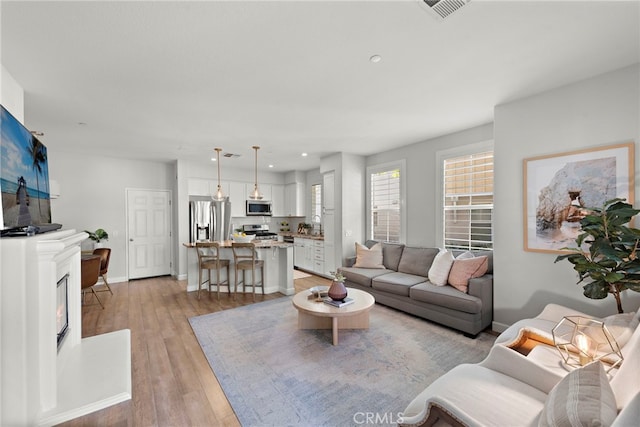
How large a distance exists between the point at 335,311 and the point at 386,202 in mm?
2953

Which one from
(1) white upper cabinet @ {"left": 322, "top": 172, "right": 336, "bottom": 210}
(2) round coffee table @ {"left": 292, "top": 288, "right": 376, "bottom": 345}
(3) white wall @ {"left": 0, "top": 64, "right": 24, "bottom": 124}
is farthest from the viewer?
(1) white upper cabinet @ {"left": 322, "top": 172, "right": 336, "bottom": 210}

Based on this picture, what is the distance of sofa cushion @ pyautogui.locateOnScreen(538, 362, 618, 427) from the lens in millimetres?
Answer: 929

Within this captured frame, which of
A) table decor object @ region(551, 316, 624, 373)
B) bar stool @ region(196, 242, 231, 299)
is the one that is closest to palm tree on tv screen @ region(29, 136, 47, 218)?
bar stool @ region(196, 242, 231, 299)

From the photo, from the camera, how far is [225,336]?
318cm

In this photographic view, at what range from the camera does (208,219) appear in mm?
6227

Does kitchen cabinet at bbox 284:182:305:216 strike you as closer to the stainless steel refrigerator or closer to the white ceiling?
the stainless steel refrigerator

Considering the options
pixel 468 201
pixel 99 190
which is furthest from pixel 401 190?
pixel 99 190

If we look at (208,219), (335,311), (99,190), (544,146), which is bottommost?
(335,311)

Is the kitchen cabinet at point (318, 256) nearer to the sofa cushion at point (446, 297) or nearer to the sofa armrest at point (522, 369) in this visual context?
the sofa cushion at point (446, 297)

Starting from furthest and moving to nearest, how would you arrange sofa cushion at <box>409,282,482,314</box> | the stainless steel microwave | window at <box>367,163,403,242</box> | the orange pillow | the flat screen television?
the stainless steel microwave < window at <box>367,163,403,242</box> < the orange pillow < sofa cushion at <box>409,282,482,314</box> < the flat screen television

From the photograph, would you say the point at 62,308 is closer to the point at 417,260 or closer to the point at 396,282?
the point at 396,282

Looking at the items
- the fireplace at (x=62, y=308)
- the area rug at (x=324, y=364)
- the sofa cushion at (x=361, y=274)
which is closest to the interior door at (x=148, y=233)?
the area rug at (x=324, y=364)

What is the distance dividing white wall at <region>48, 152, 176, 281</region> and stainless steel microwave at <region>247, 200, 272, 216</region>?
2159 mm

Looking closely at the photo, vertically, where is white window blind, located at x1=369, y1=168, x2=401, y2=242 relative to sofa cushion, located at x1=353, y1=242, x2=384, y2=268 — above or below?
above
